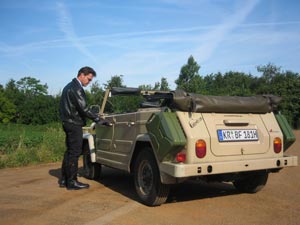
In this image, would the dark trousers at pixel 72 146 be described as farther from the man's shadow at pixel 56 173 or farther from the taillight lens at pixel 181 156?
the taillight lens at pixel 181 156

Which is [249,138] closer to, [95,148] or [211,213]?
[211,213]

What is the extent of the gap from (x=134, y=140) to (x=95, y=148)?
1900 millimetres

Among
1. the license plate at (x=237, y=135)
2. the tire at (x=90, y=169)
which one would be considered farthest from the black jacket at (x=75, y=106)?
the license plate at (x=237, y=135)

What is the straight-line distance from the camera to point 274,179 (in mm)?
7727

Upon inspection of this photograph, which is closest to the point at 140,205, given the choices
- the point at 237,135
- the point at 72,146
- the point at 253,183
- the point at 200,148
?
the point at 200,148

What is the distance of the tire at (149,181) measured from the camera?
5328 mm

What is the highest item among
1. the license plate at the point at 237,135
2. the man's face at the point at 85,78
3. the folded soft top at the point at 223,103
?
the man's face at the point at 85,78

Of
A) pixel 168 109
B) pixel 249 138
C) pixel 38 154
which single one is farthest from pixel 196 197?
pixel 38 154

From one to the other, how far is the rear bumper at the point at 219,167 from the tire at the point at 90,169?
10.0 feet

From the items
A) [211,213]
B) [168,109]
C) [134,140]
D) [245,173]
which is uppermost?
[168,109]

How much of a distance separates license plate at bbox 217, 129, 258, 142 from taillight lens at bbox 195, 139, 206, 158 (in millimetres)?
303

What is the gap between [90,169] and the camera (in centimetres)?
A: 803

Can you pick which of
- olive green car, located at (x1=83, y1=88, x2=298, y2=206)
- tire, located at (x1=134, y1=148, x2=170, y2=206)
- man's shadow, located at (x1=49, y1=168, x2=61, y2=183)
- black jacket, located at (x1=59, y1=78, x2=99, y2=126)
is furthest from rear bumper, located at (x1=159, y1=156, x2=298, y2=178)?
man's shadow, located at (x1=49, y1=168, x2=61, y2=183)

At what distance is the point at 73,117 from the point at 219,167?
9.41 feet
